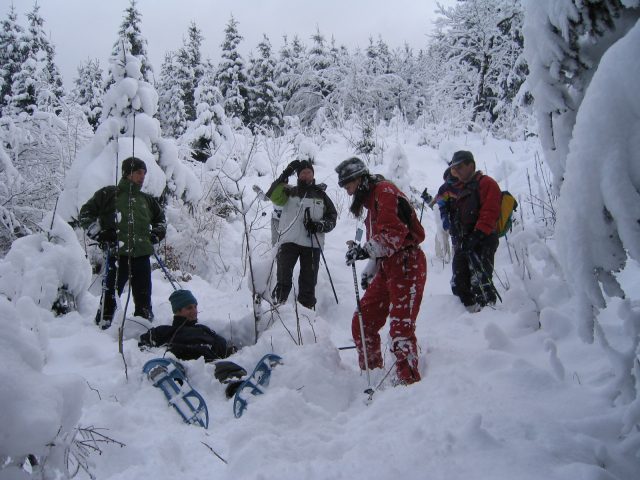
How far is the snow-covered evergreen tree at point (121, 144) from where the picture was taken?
730 cm

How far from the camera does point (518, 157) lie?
11164 millimetres

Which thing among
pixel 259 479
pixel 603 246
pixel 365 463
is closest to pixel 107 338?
pixel 259 479

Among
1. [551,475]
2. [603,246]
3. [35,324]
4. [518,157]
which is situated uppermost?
[518,157]

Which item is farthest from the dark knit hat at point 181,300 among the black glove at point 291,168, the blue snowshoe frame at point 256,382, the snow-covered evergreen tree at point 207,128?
the snow-covered evergreen tree at point 207,128

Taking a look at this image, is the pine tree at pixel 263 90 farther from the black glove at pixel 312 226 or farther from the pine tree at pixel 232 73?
the black glove at pixel 312 226

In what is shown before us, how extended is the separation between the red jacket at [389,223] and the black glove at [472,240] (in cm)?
145

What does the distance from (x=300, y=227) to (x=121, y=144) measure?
12.9ft

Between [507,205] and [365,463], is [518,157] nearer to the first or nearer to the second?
[507,205]

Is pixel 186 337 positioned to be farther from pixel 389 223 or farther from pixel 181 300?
pixel 389 223

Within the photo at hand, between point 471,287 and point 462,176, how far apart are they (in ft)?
4.32

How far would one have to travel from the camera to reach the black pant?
505cm

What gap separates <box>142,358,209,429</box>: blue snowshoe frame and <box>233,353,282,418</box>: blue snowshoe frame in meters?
0.22

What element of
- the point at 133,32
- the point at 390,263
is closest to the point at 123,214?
the point at 390,263

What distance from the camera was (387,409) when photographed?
8.92 ft
